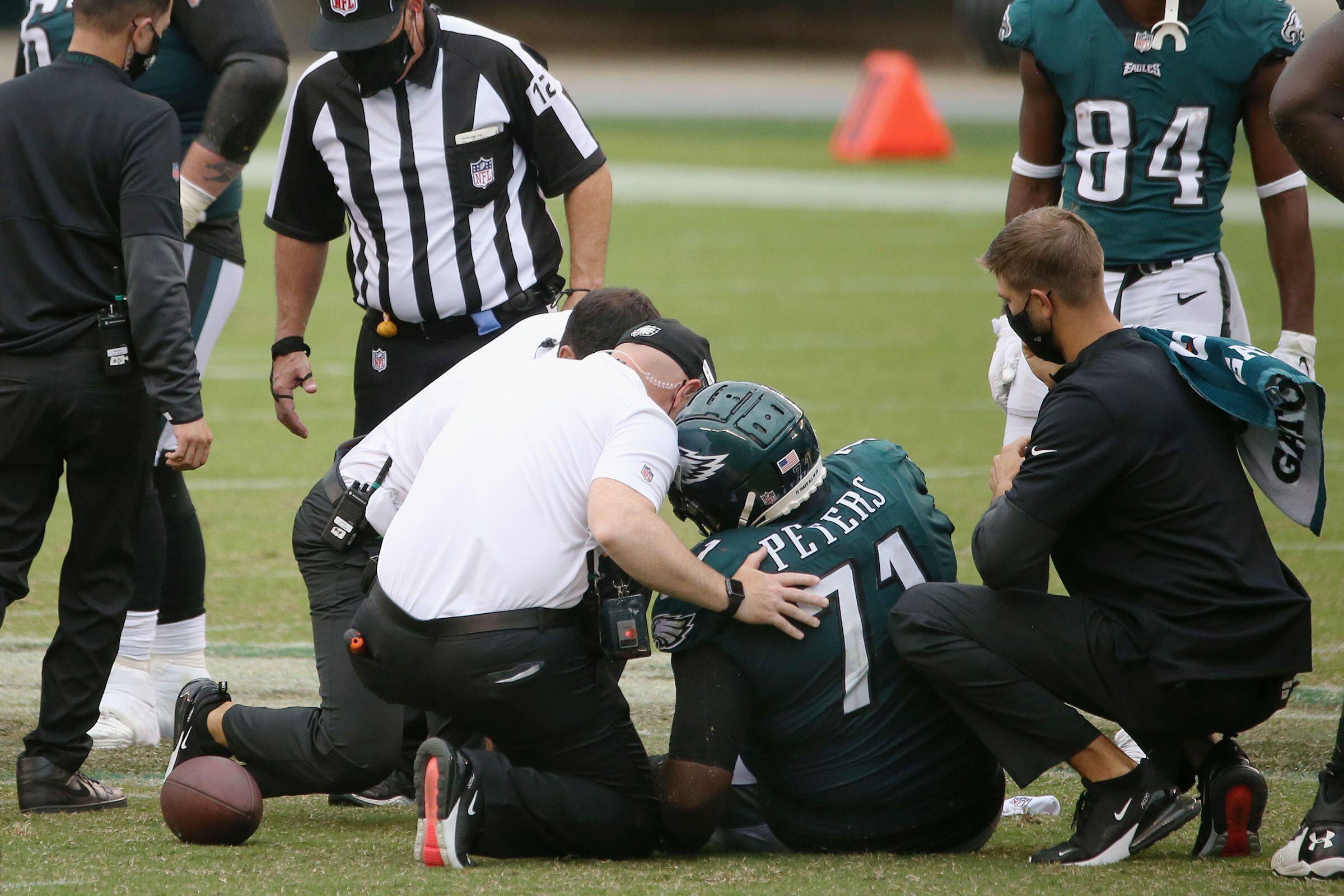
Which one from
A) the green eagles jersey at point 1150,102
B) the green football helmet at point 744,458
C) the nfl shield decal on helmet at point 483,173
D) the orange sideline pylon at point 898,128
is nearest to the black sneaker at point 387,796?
the green football helmet at point 744,458

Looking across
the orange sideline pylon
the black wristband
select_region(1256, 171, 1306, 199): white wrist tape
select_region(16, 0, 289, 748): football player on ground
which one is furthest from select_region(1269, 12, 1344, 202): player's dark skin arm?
the orange sideline pylon

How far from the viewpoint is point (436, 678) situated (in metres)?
3.80

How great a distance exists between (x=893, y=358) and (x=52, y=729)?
7.71 meters

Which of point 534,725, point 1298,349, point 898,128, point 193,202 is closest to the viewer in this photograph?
point 534,725

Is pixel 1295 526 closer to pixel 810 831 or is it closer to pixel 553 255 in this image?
pixel 553 255

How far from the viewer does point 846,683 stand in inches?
153

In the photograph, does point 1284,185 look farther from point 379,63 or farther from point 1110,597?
point 379,63

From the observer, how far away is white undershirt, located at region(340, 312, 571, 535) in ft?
14.0

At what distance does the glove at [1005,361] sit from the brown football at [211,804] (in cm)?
221

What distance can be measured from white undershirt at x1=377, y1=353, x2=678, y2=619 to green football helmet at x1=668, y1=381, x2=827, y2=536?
0.62ft

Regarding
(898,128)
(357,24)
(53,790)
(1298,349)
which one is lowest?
(898,128)

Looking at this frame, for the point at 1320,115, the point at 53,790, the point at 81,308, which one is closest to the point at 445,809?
the point at 53,790

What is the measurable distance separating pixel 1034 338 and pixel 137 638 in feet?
9.32

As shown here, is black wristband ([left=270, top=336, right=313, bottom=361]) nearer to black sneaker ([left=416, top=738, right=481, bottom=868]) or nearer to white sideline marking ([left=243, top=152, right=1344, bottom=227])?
black sneaker ([left=416, top=738, right=481, bottom=868])
